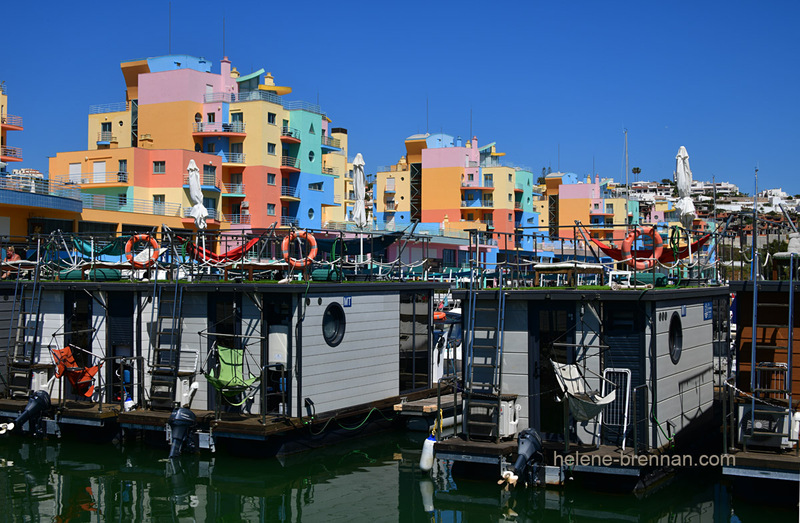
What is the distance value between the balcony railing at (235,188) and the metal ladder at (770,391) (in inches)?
1722

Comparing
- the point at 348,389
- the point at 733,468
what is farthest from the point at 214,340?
the point at 733,468

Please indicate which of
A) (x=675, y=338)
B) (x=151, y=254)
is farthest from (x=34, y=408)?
(x=675, y=338)

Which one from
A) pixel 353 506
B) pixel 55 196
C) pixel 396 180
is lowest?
pixel 353 506

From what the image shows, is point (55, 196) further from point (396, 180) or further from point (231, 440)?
point (396, 180)

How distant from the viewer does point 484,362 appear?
1459 cm

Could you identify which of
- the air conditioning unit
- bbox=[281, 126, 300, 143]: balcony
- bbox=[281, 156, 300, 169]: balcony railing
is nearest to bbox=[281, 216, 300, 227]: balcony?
bbox=[281, 156, 300, 169]: balcony railing

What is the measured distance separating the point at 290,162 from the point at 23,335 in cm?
3872

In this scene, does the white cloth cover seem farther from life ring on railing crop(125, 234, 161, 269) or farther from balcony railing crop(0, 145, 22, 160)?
balcony railing crop(0, 145, 22, 160)

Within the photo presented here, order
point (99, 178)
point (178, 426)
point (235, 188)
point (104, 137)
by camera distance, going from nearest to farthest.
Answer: point (178, 426) < point (99, 178) < point (235, 188) < point (104, 137)

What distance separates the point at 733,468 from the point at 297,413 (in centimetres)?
793

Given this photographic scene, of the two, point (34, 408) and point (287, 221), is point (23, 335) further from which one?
point (287, 221)

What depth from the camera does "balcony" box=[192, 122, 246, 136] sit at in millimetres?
53844

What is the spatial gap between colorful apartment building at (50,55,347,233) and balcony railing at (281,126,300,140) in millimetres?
78

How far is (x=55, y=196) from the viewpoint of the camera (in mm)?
35406
